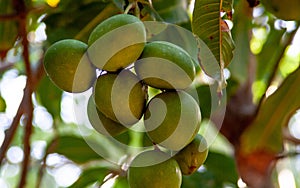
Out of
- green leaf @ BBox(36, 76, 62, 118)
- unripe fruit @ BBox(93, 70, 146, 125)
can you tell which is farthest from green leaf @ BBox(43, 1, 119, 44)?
unripe fruit @ BBox(93, 70, 146, 125)

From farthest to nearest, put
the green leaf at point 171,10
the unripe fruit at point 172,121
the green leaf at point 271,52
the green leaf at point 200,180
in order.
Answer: the green leaf at point 271,52, the green leaf at point 200,180, the green leaf at point 171,10, the unripe fruit at point 172,121

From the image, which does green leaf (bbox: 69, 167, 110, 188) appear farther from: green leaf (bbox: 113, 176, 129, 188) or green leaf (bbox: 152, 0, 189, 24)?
green leaf (bbox: 152, 0, 189, 24)

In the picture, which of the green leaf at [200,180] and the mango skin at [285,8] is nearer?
the mango skin at [285,8]

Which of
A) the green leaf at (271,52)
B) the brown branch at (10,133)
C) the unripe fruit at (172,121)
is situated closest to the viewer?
the unripe fruit at (172,121)

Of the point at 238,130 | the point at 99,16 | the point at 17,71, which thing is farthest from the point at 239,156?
the point at 17,71

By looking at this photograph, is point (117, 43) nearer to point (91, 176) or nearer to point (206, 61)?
point (206, 61)

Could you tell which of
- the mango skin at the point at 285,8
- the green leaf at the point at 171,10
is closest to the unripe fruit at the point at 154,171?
the mango skin at the point at 285,8

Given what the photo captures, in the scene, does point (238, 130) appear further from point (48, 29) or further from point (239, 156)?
point (48, 29)

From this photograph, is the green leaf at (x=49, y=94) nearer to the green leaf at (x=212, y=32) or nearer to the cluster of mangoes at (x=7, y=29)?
the cluster of mangoes at (x=7, y=29)

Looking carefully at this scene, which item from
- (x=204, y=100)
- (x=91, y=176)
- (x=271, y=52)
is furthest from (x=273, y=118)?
(x=91, y=176)
